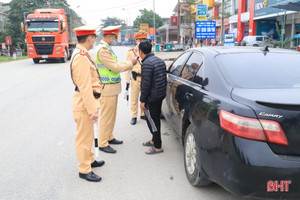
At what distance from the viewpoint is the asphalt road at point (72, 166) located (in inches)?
116

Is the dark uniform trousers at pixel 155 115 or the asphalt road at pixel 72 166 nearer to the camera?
the asphalt road at pixel 72 166

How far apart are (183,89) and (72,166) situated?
1756 millimetres

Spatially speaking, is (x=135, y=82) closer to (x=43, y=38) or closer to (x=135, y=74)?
(x=135, y=74)

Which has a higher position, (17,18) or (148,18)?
(148,18)

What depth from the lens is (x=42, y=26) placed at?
63.6 ft

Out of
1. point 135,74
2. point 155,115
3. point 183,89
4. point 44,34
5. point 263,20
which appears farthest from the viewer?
point 263,20

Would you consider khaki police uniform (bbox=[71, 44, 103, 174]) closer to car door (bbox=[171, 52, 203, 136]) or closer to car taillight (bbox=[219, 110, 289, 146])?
car door (bbox=[171, 52, 203, 136])

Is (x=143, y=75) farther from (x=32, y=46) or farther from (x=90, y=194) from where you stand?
(x=32, y=46)

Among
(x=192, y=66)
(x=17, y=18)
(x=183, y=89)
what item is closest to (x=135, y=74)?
(x=192, y=66)

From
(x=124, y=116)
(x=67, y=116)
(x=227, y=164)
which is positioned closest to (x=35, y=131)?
(x=67, y=116)

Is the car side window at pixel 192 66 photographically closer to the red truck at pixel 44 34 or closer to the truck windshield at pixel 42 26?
the red truck at pixel 44 34

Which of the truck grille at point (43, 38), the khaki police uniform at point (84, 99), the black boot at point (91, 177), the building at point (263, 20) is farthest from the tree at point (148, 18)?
the black boot at point (91, 177)

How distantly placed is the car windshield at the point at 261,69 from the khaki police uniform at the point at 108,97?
1.45 metres

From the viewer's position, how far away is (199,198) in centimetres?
281
